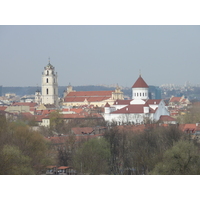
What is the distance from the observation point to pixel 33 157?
74.9ft

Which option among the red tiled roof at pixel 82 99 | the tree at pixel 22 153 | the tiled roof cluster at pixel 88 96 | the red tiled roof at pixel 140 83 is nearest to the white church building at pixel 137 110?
the red tiled roof at pixel 140 83

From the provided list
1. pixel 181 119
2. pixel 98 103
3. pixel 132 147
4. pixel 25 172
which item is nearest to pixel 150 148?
pixel 132 147

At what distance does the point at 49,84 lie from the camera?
8719cm

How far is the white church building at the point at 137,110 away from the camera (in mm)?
52812

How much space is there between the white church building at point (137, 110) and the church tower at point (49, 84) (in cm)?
2959

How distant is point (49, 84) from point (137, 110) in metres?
35.0

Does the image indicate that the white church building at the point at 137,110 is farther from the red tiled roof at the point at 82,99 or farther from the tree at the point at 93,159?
the red tiled roof at the point at 82,99

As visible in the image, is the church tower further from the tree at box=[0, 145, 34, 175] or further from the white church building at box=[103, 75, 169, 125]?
the tree at box=[0, 145, 34, 175]

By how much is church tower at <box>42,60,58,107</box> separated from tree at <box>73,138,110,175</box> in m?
59.8

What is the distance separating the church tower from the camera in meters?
87.2

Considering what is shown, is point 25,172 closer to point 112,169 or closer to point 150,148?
point 112,169

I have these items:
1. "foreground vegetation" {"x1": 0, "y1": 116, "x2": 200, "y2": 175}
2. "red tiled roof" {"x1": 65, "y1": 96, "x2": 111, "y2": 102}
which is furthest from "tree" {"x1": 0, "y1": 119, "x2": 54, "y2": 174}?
"red tiled roof" {"x1": 65, "y1": 96, "x2": 111, "y2": 102}

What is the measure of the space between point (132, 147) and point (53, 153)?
375 cm

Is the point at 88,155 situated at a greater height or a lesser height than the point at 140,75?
lesser
